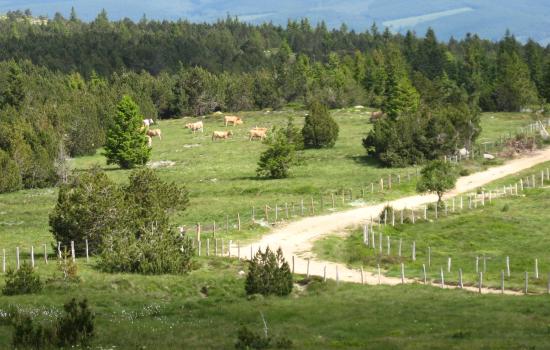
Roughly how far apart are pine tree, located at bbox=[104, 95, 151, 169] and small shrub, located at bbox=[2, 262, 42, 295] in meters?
51.9

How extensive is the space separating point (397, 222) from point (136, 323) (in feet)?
98.9

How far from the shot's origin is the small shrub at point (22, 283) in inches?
1273

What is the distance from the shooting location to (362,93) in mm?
144875

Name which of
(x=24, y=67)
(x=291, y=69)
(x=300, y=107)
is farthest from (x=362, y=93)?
(x=24, y=67)

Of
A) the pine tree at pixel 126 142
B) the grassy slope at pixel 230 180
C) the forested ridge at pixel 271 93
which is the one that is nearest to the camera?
the grassy slope at pixel 230 180

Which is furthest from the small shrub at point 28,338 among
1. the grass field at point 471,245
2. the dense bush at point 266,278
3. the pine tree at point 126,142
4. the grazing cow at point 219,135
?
the grazing cow at point 219,135

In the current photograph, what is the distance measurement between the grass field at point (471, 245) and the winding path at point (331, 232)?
3.80ft

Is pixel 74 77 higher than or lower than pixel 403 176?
higher

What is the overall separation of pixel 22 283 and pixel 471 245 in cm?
2558

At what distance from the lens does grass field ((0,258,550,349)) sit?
24422mm

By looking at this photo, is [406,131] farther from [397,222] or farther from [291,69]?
[291,69]

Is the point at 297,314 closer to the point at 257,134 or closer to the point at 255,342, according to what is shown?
the point at 255,342

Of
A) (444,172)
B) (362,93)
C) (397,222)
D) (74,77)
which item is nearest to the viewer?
(397,222)

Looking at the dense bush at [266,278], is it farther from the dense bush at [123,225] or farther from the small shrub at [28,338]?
the small shrub at [28,338]
